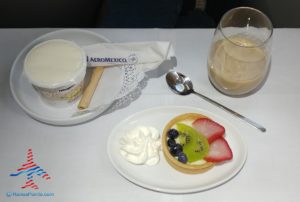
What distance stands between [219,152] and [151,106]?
0.59 feet

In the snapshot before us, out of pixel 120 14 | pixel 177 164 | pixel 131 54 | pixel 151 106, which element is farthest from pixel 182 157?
pixel 120 14

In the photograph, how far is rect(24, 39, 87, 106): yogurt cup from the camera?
2.48 feet

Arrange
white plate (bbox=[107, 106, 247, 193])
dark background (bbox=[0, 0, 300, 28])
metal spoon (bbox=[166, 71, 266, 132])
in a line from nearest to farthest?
white plate (bbox=[107, 106, 247, 193]) < metal spoon (bbox=[166, 71, 266, 132]) < dark background (bbox=[0, 0, 300, 28])

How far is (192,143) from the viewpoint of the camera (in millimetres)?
752

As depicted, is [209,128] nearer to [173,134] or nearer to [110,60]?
[173,134]

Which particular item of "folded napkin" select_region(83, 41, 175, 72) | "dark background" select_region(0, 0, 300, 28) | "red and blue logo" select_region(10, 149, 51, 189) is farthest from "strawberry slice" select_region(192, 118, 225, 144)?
"dark background" select_region(0, 0, 300, 28)

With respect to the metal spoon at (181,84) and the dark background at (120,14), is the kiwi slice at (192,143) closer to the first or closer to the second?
the metal spoon at (181,84)

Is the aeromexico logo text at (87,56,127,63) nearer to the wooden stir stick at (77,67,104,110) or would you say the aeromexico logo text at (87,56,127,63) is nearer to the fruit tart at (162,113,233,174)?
the wooden stir stick at (77,67,104,110)

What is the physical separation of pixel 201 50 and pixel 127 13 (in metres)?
0.33

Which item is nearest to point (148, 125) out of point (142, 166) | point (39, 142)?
point (142, 166)

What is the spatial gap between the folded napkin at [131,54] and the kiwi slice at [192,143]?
166mm

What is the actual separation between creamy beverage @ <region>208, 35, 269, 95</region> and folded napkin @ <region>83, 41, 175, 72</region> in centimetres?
11

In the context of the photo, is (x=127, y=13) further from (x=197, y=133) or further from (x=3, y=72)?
(x=197, y=133)

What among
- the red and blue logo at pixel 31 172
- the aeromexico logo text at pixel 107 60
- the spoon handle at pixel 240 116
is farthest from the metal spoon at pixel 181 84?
the red and blue logo at pixel 31 172
